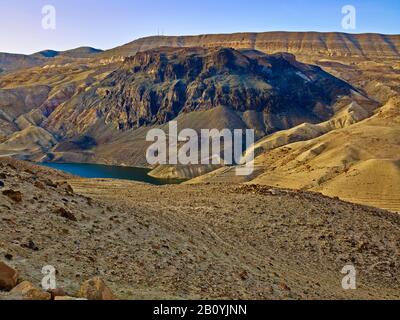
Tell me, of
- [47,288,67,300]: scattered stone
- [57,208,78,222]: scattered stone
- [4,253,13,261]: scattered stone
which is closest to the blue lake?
[57,208,78,222]: scattered stone

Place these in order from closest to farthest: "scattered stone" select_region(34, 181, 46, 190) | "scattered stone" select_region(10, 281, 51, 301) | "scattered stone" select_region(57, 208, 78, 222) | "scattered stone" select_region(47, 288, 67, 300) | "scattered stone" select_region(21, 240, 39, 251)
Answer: "scattered stone" select_region(10, 281, 51, 301)
"scattered stone" select_region(47, 288, 67, 300)
"scattered stone" select_region(21, 240, 39, 251)
"scattered stone" select_region(57, 208, 78, 222)
"scattered stone" select_region(34, 181, 46, 190)

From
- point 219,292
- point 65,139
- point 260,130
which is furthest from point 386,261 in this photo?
point 65,139

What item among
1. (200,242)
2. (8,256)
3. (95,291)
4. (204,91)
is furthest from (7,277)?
(204,91)

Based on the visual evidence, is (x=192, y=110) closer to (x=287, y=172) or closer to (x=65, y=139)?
(x=65, y=139)

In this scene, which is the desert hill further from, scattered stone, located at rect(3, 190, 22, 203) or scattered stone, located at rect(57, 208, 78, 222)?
scattered stone, located at rect(3, 190, 22, 203)

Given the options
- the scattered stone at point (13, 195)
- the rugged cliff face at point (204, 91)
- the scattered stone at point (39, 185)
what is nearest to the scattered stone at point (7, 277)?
A: the scattered stone at point (13, 195)

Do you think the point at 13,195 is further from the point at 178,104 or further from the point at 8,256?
the point at 178,104
